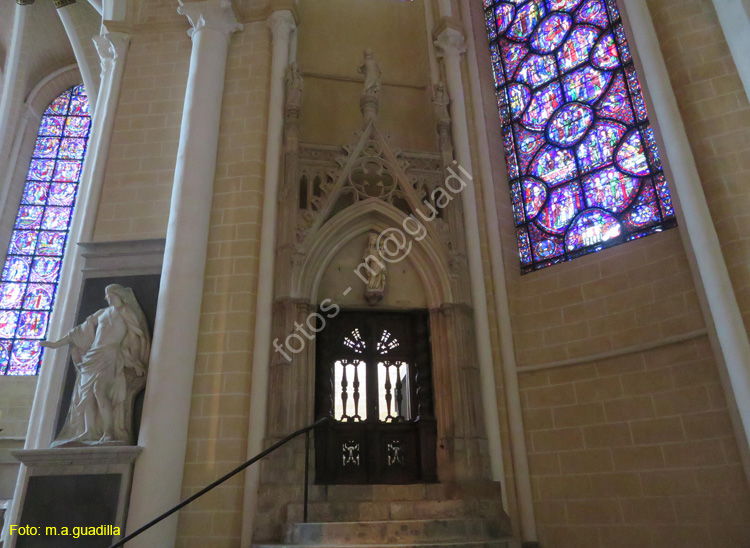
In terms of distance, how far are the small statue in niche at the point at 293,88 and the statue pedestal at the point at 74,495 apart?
4.64 meters

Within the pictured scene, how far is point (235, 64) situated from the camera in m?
8.45

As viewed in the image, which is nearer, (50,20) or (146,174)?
(146,174)

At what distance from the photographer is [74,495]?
580cm

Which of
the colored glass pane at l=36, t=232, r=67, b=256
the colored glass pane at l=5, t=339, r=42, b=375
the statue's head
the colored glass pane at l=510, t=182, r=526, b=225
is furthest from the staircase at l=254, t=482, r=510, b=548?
the colored glass pane at l=36, t=232, r=67, b=256

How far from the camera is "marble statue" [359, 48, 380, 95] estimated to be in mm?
8164

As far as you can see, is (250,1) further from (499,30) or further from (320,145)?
(499,30)

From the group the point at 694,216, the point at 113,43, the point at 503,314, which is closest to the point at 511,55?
the point at 503,314

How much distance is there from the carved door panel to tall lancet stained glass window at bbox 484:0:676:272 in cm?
198

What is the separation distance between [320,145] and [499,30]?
3.69m

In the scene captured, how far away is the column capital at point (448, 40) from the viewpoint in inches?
356

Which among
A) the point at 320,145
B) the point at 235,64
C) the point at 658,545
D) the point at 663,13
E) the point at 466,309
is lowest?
the point at 658,545

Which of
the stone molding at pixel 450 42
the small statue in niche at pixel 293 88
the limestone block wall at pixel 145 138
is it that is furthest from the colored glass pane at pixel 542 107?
the limestone block wall at pixel 145 138

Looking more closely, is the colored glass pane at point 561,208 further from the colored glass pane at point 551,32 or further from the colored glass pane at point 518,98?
the colored glass pane at point 551,32

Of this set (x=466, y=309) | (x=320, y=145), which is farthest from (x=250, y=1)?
(x=466, y=309)
